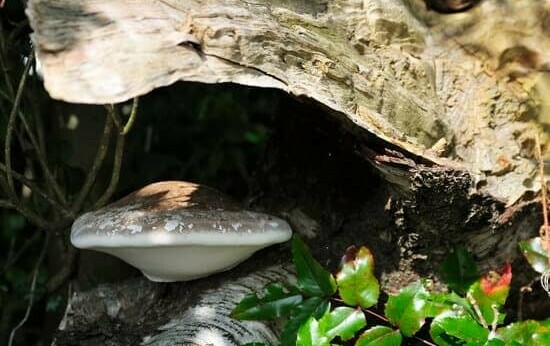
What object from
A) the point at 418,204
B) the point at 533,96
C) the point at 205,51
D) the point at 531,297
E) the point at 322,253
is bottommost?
the point at 531,297

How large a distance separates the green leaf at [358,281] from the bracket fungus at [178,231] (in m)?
0.19

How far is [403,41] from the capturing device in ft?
5.79

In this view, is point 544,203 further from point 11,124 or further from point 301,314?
point 11,124

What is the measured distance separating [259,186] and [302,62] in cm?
66

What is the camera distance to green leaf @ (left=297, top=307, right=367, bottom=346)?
1.48m

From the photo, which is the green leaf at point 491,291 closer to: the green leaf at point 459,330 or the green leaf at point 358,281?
the green leaf at point 459,330

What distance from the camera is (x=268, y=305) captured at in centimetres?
157

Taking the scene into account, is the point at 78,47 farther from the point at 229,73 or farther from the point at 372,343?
the point at 372,343

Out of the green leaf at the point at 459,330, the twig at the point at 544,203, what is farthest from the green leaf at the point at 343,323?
the twig at the point at 544,203

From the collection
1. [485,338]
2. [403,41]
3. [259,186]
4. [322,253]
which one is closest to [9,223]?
[259,186]

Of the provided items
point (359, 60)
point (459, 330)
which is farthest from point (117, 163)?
point (459, 330)

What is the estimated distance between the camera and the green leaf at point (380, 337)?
4.88ft

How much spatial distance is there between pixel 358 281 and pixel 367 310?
0.08 metres

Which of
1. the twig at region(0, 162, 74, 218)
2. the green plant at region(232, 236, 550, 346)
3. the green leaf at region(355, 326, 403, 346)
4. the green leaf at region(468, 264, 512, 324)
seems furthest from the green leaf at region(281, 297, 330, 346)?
the twig at region(0, 162, 74, 218)
